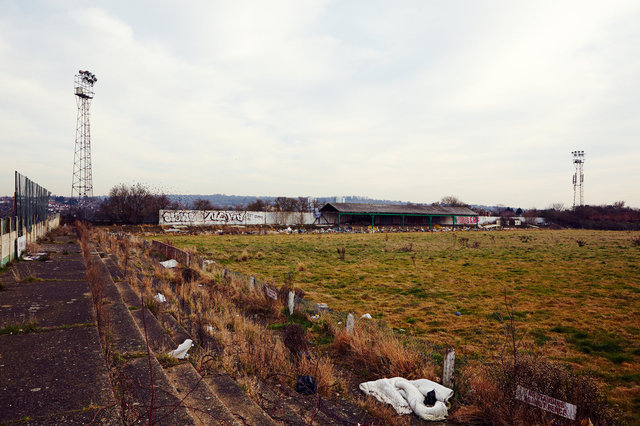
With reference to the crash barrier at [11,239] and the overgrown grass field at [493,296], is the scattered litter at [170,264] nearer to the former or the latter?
the overgrown grass field at [493,296]

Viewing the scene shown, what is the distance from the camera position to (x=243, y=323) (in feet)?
21.5

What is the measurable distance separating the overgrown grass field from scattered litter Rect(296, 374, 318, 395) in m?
3.23

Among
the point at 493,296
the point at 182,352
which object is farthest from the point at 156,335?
the point at 493,296

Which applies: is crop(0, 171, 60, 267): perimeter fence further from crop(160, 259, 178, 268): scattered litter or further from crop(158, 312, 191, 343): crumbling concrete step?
crop(158, 312, 191, 343): crumbling concrete step

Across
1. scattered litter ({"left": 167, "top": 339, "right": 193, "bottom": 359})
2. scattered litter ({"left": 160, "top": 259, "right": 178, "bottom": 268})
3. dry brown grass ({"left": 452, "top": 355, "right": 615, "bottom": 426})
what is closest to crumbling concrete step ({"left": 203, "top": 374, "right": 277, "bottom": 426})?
scattered litter ({"left": 167, "top": 339, "right": 193, "bottom": 359})

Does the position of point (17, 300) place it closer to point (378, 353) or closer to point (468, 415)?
point (378, 353)

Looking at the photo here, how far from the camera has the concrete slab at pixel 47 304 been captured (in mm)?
4879

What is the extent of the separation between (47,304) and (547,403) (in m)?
7.38

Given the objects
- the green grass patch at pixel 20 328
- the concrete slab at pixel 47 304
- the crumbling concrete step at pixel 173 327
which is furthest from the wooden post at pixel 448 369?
the green grass patch at pixel 20 328

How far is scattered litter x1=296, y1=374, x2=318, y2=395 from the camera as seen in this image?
433 cm

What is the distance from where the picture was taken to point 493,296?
1028 cm

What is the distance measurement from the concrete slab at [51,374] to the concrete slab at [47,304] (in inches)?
24.1

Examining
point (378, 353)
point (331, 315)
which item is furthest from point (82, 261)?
point (378, 353)

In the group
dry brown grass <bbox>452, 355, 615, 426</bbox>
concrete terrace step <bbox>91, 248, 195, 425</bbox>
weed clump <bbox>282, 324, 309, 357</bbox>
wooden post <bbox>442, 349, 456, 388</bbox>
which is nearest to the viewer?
concrete terrace step <bbox>91, 248, 195, 425</bbox>
